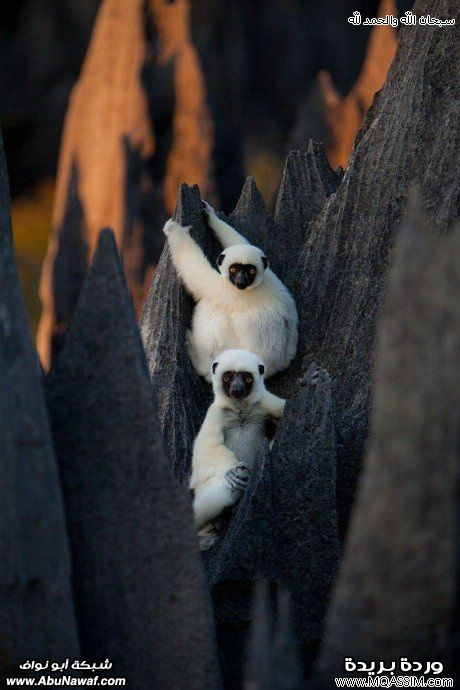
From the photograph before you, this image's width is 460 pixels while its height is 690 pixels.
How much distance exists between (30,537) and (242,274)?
317 centimetres

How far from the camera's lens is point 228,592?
17.0 ft

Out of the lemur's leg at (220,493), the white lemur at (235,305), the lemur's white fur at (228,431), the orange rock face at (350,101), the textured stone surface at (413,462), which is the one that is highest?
the orange rock face at (350,101)

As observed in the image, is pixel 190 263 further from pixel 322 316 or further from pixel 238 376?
pixel 238 376

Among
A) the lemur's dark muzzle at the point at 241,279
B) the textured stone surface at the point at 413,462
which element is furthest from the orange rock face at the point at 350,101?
the textured stone surface at the point at 413,462

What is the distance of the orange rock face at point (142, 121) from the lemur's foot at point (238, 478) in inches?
317

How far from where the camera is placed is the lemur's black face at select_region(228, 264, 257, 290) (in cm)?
662

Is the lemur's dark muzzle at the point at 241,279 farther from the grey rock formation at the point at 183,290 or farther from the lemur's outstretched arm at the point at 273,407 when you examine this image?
the lemur's outstretched arm at the point at 273,407

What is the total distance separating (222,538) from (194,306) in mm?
1911

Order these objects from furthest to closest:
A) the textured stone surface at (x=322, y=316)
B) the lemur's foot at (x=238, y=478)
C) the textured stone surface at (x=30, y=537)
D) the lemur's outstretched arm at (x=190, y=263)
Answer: the lemur's outstretched arm at (x=190, y=263)
the lemur's foot at (x=238, y=478)
the textured stone surface at (x=322, y=316)
the textured stone surface at (x=30, y=537)

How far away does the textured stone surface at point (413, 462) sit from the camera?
2.95 metres

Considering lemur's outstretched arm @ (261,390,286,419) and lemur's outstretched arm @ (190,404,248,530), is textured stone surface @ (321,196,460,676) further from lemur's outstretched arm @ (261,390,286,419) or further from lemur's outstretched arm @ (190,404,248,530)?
lemur's outstretched arm @ (261,390,286,419)

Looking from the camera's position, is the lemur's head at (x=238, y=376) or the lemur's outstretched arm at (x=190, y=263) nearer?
the lemur's head at (x=238, y=376)

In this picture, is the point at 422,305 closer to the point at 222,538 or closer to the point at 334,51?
the point at 222,538

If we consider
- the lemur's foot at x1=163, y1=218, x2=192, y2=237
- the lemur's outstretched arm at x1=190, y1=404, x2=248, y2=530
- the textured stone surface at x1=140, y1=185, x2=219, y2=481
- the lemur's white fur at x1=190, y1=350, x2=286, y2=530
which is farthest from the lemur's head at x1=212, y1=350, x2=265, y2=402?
the lemur's foot at x1=163, y1=218, x2=192, y2=237
